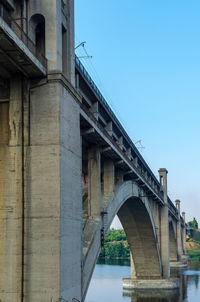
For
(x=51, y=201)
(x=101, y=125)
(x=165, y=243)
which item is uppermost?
(x=101, y=125)

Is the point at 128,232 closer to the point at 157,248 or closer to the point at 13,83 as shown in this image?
the point at 157,248

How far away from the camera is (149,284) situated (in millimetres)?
57969

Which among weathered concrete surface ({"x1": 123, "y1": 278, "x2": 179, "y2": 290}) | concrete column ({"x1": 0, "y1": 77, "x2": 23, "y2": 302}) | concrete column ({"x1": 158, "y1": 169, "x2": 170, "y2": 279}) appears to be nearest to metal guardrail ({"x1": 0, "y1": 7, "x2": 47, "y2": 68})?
concrete column ({"x1": 0, "y1": 77, "x2": 23, "y2": 302})

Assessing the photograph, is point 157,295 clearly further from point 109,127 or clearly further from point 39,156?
point 39,156

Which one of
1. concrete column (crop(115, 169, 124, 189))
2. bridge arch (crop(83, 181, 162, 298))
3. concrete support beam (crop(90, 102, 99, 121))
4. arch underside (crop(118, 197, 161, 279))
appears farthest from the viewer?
arch underside (crop(118, 197, 161, 279))

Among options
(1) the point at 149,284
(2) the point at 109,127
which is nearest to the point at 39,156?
(2) the point at 109,127

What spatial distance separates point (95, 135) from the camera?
2561 cm

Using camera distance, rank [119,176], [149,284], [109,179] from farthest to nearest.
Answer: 1. [149,284]
2. [119,176]
3. [109,179]

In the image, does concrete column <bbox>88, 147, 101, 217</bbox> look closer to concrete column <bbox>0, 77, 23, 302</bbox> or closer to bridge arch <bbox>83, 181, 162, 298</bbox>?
bridge arch <bbox>83, 181, 162, 298</bbox>

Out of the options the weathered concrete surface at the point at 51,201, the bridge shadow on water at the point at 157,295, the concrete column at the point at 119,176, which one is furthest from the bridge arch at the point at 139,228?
the weathered concrete surface at the point at 51,201

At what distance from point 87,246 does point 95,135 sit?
6211mm

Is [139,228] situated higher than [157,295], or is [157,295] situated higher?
[139,228]

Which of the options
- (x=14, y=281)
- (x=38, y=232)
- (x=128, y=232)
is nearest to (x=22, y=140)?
(x=38, y=232)

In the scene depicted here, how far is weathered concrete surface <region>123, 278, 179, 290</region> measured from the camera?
2259 inches
